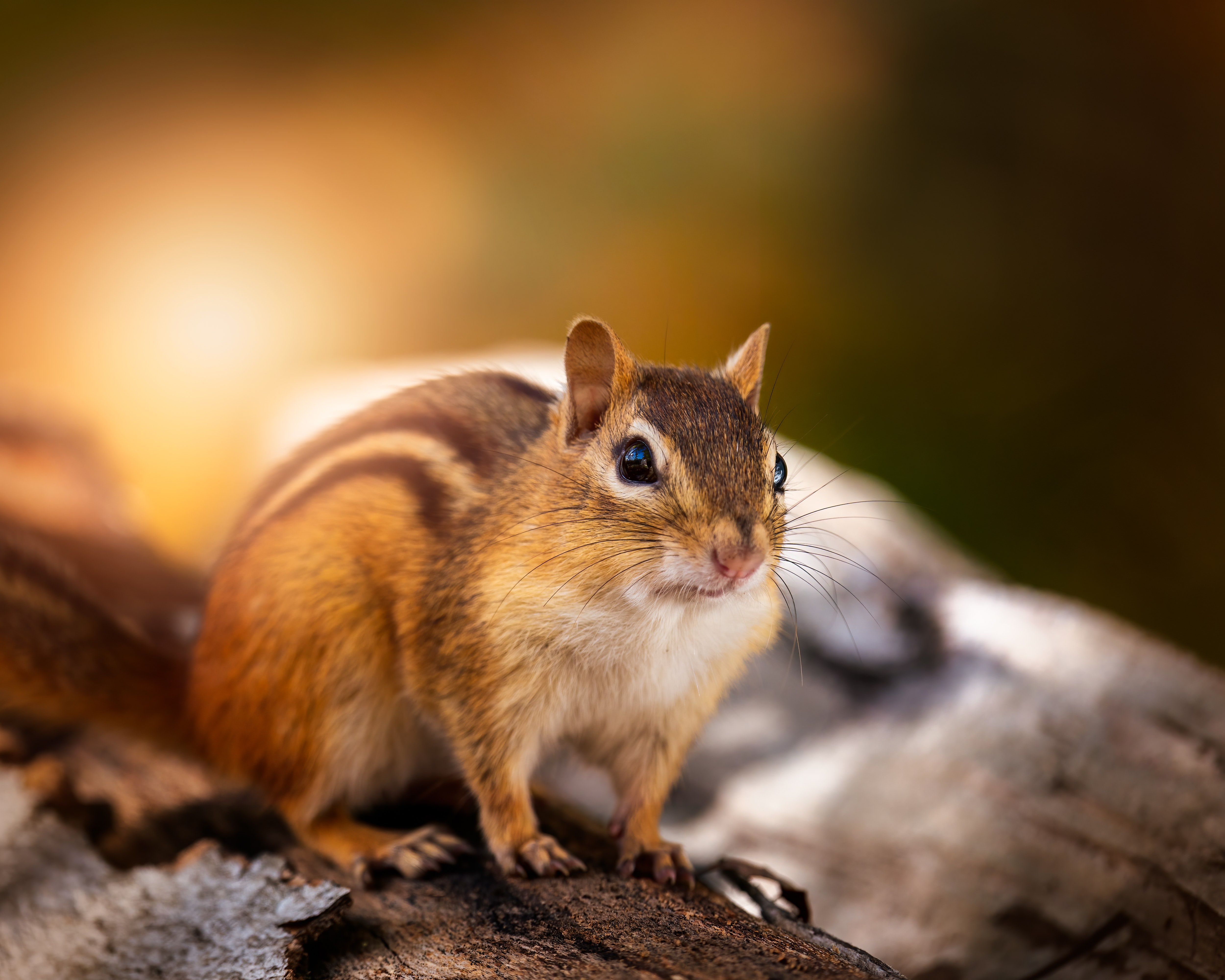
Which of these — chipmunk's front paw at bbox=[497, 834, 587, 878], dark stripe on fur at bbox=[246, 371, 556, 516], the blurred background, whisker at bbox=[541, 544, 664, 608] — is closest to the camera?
whisker at bbox=[541, 544, 664, 608]

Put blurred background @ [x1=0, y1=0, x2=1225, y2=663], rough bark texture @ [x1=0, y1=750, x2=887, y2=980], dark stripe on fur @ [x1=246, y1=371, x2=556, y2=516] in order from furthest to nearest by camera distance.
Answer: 1. blurred background @ [x1=0, y1=0, x2=1225, y2=663]
2. dark stripe on fur @ [x1=246, y1=371, x2=556, y2=516]
3. rough bark texture @ [x1=0, y1=750, x2=887, y2=980]

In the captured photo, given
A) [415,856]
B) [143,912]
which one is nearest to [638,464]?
[415,856]

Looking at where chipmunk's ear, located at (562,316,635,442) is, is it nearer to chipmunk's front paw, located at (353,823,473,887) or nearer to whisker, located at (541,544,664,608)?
whisker, located at (541,544,664,608)

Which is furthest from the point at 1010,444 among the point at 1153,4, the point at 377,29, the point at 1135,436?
the point at 377,29

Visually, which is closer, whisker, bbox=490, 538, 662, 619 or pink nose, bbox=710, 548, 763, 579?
pink nose, bbox=710, 548, 763, 579

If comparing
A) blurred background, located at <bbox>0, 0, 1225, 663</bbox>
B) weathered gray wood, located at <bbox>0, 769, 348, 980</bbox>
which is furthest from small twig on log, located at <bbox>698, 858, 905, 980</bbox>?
blurred background, located at <bbox>0, 0, 1225, 663</bbox>

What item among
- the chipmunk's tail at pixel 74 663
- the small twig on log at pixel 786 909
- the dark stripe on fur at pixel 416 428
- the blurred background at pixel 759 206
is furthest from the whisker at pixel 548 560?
the blurred background at pixel 759 206

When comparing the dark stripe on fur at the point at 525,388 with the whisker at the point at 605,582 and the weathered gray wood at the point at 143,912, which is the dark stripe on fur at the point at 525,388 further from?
the weathered gray wood at the point at 143,912

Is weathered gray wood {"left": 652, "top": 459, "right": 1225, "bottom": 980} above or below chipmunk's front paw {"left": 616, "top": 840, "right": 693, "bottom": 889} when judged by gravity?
above
